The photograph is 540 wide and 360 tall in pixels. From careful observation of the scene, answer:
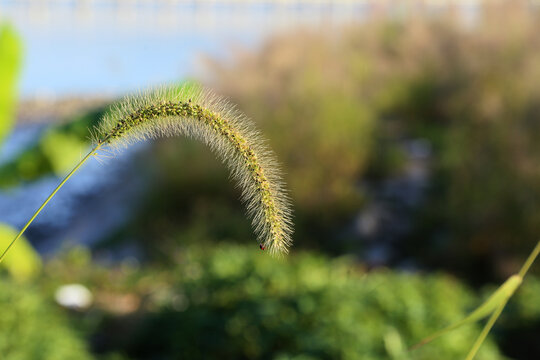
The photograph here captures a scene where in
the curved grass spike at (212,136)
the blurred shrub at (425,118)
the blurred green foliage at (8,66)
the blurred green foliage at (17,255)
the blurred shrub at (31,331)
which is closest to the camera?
the curved grass spike at (212,136)

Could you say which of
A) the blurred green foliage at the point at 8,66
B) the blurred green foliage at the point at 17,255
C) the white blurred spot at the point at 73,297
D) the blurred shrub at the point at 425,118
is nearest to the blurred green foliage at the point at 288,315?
the white blurred spot at the point at 73,297

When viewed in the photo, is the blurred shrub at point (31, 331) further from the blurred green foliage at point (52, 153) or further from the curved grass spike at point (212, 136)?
the curved grass spike at point (212, 136)

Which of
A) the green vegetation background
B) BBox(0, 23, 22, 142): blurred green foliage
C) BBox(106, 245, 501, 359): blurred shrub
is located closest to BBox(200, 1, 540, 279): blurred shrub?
the green vegetation background

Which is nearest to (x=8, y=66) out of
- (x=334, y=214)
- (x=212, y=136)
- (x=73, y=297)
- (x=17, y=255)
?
(x=17, y=255)

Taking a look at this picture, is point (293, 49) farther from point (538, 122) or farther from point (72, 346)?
point (72, 346)

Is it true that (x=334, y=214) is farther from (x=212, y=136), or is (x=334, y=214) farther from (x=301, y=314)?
(x=212, y=136)

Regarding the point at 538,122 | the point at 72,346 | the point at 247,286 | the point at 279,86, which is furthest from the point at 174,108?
the point at 279,86
